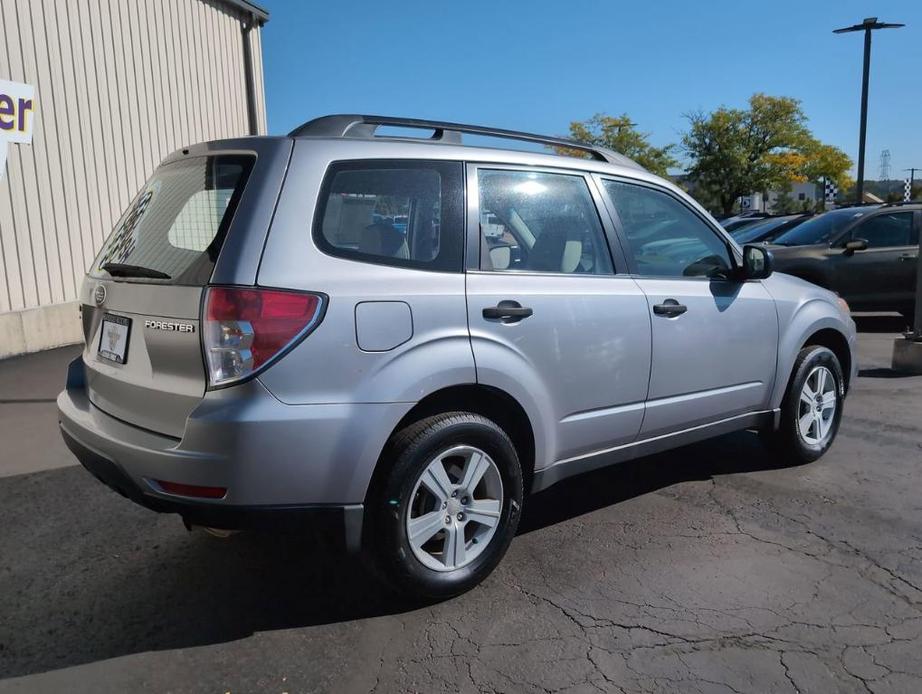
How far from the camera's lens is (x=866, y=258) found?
1048 cm

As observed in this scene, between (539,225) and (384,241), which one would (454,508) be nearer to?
(384,241)

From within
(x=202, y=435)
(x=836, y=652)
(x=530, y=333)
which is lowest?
(x=836, y=652)

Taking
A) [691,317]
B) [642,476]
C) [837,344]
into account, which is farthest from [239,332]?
[837,344]

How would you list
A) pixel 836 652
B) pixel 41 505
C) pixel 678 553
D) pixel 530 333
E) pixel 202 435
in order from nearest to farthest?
pixel 202 435, pixel 836 652, pixel 530 333, pixel 678 553, pixel 41 505

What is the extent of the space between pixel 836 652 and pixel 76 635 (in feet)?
9.39

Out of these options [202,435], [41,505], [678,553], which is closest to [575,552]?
[678,553]

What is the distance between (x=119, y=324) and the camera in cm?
313

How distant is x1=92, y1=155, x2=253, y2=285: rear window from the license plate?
0.18 m

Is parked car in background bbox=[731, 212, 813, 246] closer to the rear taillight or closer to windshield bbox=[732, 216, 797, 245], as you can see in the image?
windshield bbox=[732, 216, 797, 245]

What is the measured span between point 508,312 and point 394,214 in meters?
0.62

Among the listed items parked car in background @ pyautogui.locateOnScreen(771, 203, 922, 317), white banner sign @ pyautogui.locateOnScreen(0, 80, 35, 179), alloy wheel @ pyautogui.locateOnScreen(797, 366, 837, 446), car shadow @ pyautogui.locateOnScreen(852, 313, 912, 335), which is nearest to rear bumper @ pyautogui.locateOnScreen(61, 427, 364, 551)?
alloy wheel @ pyautogui.locateOnScreen(797, 366, 837, 446)

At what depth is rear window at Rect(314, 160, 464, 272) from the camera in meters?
2.93

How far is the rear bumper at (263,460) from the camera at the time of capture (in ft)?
8.66

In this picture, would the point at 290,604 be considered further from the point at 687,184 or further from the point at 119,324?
the point at 687,184
